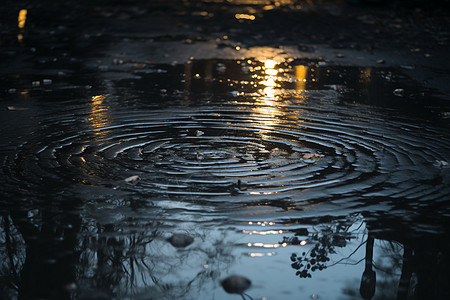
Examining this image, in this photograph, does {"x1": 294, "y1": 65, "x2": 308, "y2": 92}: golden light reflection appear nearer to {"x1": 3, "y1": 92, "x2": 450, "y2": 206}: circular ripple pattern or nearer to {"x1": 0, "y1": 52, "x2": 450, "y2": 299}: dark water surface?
{"x1": 0, "y1": 52, "x2": 450, "y2": 299}: dark water surface

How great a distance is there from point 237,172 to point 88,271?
1700mm

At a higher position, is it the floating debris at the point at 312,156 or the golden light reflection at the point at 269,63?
the golden light reflection at the point at 269,63

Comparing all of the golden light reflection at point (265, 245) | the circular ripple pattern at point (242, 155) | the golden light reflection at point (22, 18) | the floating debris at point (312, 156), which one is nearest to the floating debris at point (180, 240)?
the golden light reflection at point (265, 245)

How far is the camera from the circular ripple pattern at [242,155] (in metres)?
4.41

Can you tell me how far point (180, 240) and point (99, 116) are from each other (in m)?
3.27

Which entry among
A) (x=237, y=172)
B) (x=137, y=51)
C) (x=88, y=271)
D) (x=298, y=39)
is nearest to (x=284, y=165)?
(x=237, y=172)

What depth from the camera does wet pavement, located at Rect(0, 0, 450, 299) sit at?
3.25m

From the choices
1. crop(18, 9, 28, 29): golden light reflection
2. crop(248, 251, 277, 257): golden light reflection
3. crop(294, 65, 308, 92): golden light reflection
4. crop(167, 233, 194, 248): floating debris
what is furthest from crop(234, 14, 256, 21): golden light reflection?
crop(248, 251, 277, 257): golden light reflection

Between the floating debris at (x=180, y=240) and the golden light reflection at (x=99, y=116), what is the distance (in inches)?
91.0

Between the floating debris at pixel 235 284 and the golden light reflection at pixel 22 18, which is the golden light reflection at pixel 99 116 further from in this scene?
the golden light reflection at pixel 22 18

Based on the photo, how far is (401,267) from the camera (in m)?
3.36

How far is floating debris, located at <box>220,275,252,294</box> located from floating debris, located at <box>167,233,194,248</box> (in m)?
0.46

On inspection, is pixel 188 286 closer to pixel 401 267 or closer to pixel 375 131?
pixel 401 267

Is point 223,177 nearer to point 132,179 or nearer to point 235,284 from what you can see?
point 132,179
